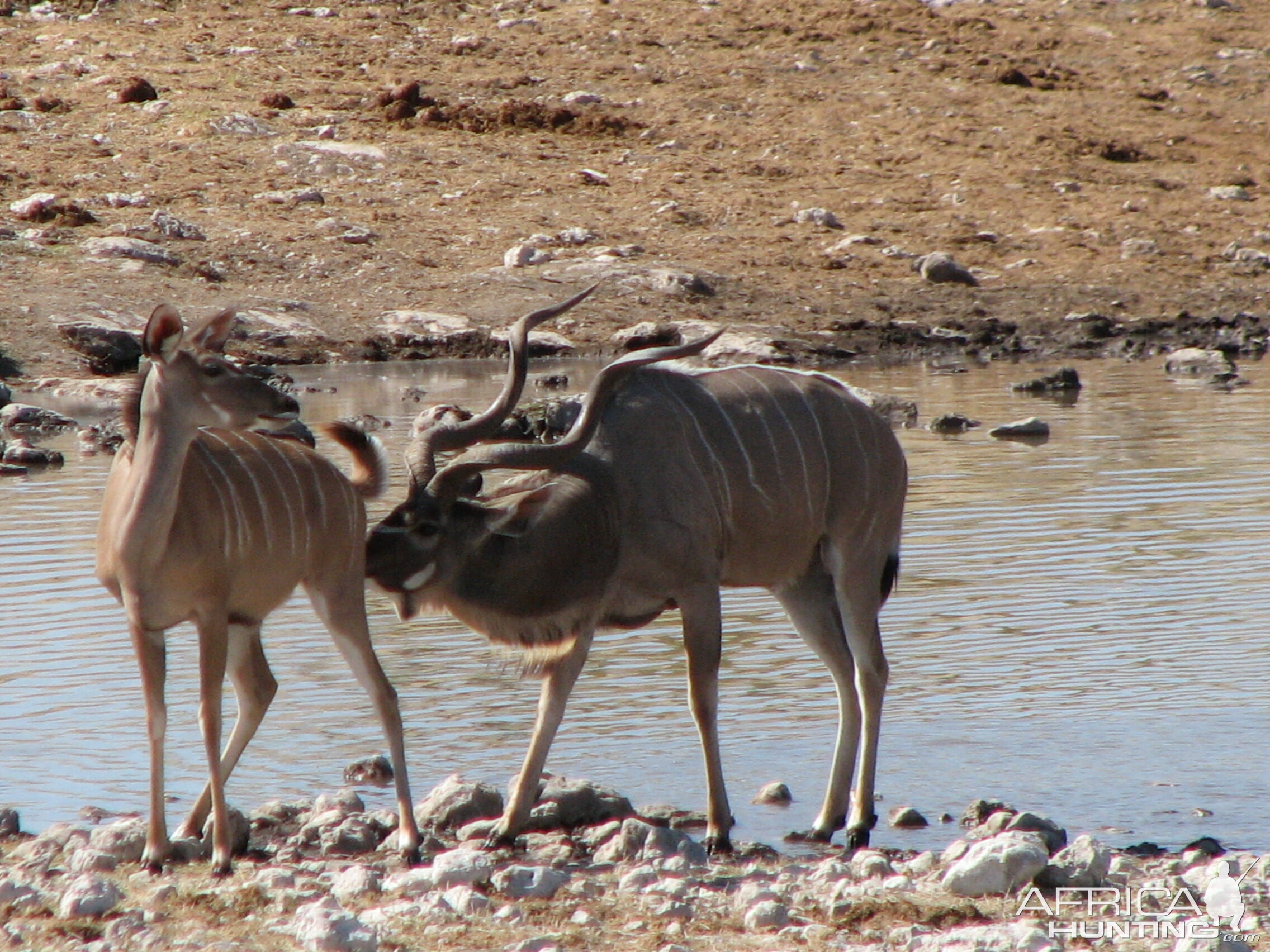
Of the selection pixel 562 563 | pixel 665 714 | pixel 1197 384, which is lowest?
pixel 1197 384

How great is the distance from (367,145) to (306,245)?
353 centimetres

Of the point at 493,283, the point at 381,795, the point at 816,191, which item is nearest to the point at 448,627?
the point at 381,795

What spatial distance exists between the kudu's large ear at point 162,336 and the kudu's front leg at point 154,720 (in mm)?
629

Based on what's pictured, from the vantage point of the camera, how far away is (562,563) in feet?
17.0

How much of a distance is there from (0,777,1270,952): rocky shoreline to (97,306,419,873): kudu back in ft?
0.69

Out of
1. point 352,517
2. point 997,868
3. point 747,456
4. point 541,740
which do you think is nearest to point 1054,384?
point 747,456

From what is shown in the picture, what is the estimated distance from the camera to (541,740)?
513 centimetres

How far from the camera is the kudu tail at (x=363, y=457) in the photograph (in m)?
5.16

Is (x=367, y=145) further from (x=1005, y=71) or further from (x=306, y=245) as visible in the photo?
(x=1005, y=71)

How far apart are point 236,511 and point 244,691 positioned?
2.00 ft

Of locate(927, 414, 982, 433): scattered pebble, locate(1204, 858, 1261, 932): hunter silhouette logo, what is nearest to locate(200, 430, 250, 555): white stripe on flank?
locate(1204, 858, 1261, 932): hunter silhouette logo

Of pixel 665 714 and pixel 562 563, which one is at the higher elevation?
pixel 562 563

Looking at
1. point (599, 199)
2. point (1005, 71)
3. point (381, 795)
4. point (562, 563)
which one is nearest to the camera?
point (562, 563)

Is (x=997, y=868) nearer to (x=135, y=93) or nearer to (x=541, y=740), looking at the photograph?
(x=541, y=740)
